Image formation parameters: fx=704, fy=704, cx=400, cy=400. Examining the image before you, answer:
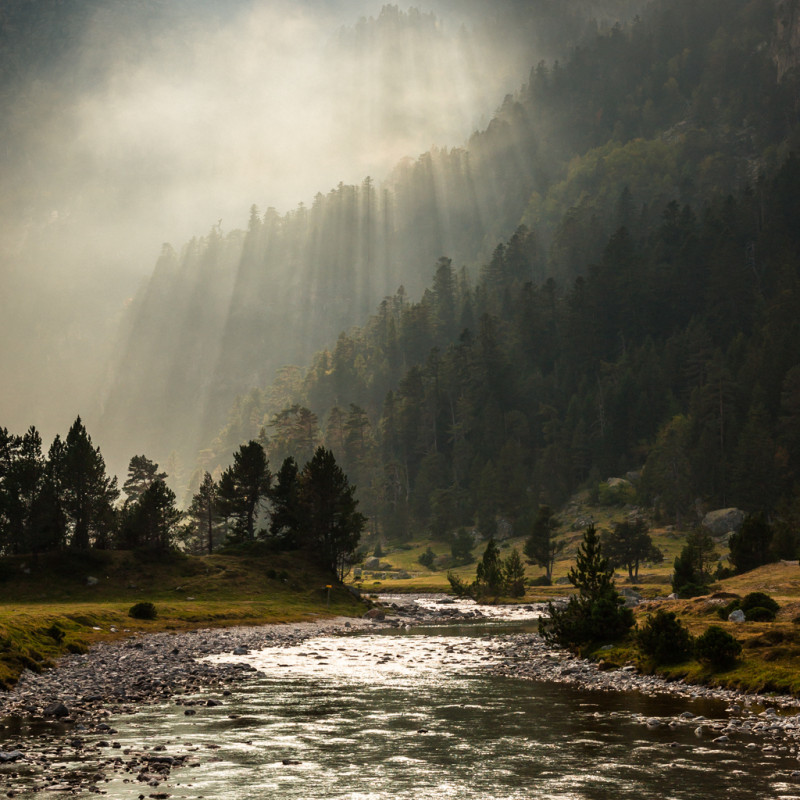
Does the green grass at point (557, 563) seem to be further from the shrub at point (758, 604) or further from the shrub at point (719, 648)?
the shrub at point (719, 648)

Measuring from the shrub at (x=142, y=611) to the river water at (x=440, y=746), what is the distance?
31570 millimetres

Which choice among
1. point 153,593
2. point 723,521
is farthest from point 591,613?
point 723,521

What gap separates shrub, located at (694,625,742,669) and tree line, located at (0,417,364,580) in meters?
74.6

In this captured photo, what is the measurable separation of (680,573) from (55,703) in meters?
78.5

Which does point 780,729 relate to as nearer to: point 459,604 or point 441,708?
point 441,708

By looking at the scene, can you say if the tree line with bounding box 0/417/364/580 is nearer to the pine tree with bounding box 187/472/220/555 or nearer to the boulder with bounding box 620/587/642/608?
the pine tree with bounding box 187/472/220/555

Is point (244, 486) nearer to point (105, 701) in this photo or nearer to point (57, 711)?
point (105, 701)

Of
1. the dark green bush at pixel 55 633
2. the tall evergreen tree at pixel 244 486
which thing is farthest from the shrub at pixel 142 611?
the tall evergreen tree at pixel 244 486

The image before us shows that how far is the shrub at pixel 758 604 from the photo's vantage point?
46.0m

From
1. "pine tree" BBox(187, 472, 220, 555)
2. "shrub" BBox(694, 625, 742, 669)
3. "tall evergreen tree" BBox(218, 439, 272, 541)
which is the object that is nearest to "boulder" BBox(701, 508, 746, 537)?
"tall evergreen tree" BBox(218, 439, 272, 541)

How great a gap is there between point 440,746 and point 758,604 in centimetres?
3183

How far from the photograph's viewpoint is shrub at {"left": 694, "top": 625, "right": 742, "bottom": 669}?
118 ft

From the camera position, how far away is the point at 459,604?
119 m

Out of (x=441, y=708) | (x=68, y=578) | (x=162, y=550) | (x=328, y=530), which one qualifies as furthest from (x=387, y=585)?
(x=441, y=708)
